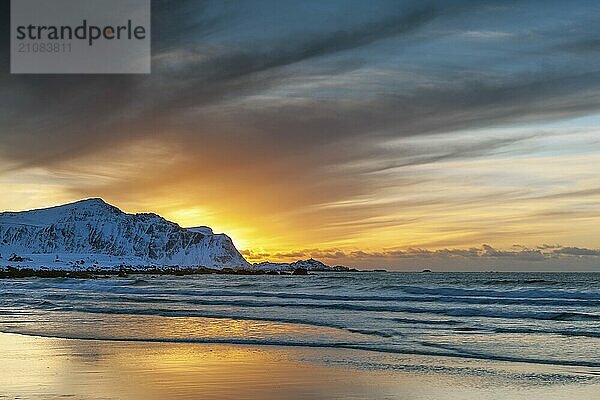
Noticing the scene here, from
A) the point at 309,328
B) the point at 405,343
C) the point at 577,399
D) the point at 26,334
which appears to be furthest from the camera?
the point at 309,328

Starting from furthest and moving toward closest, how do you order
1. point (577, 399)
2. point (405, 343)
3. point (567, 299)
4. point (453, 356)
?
1. point (567, 299)
2. point (405, 343)
3. point (453, 356)
4. point (577, 399)

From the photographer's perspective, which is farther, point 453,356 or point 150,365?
point 453,356

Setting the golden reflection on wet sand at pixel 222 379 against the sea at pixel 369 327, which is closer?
the golden reflection on wet sand at pixel 222 379

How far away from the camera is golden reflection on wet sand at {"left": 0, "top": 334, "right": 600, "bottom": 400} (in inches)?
416

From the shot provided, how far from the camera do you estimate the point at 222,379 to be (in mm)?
11953

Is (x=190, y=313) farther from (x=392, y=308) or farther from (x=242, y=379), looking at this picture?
(x=242, y=379)

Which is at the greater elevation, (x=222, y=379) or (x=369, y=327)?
(x=222, y=379)

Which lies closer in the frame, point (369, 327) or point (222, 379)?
point (222, 379)

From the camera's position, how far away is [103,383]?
11.5 metres

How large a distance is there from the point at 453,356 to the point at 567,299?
2463 cm

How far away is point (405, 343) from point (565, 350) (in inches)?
146

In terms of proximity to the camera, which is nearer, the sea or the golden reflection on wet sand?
the golden reflection on wet sand

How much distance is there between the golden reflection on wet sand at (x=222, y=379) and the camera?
34.7 ft

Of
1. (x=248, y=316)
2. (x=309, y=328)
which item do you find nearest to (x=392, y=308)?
(x=248, y=316)
